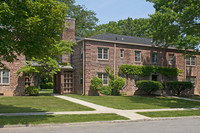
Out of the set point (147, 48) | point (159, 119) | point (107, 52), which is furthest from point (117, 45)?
point (159, 119)

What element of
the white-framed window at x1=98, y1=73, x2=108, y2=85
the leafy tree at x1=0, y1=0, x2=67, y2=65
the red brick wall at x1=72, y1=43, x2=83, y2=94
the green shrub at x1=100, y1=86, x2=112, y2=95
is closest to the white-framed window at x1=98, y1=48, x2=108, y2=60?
the white-framed window at x1=98, y1=73, x2=108, y2=85

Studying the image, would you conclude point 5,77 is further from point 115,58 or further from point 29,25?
point 29,25

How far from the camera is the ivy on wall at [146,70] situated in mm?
26500

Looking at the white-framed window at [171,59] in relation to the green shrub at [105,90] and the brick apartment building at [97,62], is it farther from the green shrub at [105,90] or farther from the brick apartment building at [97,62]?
the green shrub at [105,90]

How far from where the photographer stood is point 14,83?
2273 centimetres

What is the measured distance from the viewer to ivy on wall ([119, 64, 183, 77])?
2650 cm

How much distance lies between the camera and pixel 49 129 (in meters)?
8.61

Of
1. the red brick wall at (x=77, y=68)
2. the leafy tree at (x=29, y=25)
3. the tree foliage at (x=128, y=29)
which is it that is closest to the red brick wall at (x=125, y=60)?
the red brick wall at (x=77, y=68)

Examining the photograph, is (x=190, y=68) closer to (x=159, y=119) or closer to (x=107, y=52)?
(x=107, y=52)

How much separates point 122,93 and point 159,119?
14607mm

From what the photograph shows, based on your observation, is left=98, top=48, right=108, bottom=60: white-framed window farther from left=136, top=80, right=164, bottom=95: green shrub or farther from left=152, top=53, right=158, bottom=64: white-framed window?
left=152, top=53, right=158, bottom=64: white-framed window

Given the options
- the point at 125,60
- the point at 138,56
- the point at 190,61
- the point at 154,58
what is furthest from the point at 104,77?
the point at 190,61

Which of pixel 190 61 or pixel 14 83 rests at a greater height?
pixel 190 61

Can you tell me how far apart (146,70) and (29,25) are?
20140 millimetres
